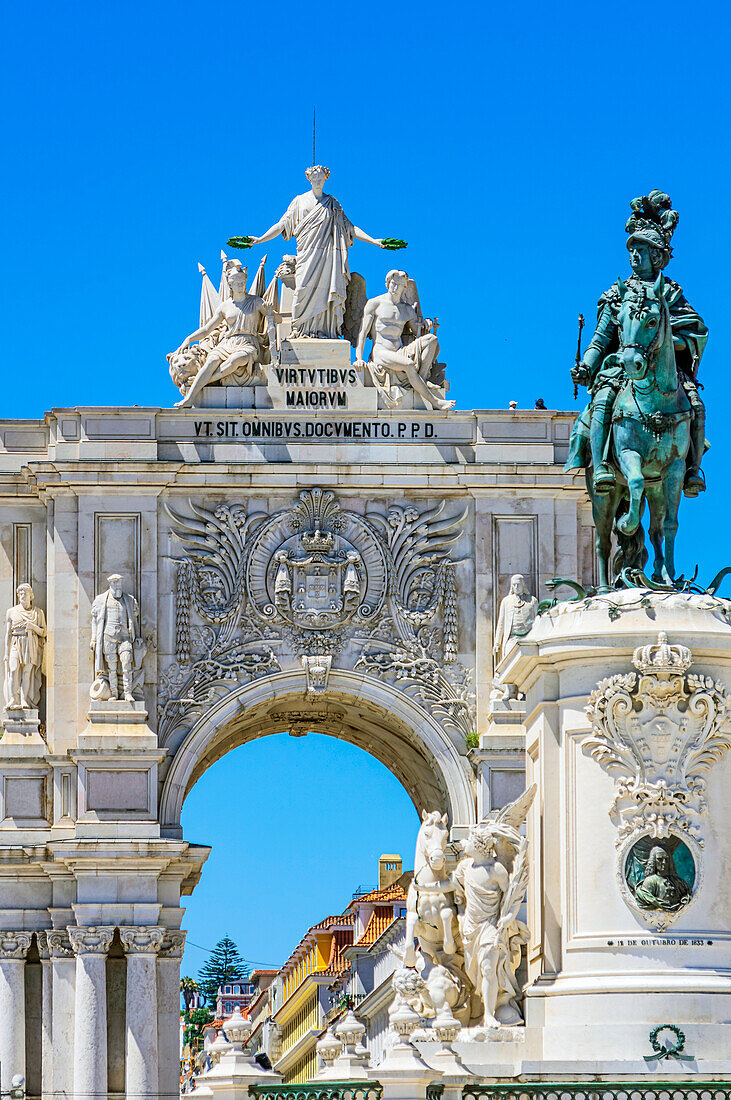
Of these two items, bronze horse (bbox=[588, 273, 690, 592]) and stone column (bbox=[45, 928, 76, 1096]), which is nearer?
bronze horse (bbox=[588, 273, 690, 592])

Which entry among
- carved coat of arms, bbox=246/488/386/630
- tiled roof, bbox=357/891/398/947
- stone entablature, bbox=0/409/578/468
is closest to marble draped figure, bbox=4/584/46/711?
stone entablature, bbox=0/409/578/468

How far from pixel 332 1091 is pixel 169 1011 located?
21.1 m

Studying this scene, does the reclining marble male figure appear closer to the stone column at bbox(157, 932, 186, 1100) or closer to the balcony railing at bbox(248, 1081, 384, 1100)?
the stone column at bbox(157, 932, 186, 1100)

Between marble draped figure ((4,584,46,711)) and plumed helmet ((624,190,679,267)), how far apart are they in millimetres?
21166

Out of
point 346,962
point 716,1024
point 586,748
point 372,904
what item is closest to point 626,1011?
point 716,1024

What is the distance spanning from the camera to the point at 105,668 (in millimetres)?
43438

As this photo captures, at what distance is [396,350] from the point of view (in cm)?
4488

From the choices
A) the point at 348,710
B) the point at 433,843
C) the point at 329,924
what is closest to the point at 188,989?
the point at 329,924

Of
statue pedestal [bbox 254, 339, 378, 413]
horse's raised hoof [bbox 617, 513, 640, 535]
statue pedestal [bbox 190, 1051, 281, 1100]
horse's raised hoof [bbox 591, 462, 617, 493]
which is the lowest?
statue pedestal [bbox 190, 1051, 281, 1100]

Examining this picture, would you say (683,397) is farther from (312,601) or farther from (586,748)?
(312,601)

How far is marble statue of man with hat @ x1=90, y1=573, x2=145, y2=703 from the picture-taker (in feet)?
142

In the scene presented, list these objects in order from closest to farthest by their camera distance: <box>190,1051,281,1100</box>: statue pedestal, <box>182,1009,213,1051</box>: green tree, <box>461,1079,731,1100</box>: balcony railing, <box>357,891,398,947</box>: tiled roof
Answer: <box>461,1079,731,1100</box>: balcony railing
<box>190,1051,281,1100</box>: statue pedestal
<box>357,891,398,947</box>: tiled roof
<box>182,1009,213,1051</box>: green tree

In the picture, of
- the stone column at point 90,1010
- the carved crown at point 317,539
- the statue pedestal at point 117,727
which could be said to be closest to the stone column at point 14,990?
the stone column at point 90,1010

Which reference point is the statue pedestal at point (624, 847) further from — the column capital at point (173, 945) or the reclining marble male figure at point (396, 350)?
the reclining marble male figure at point (396, 350)
